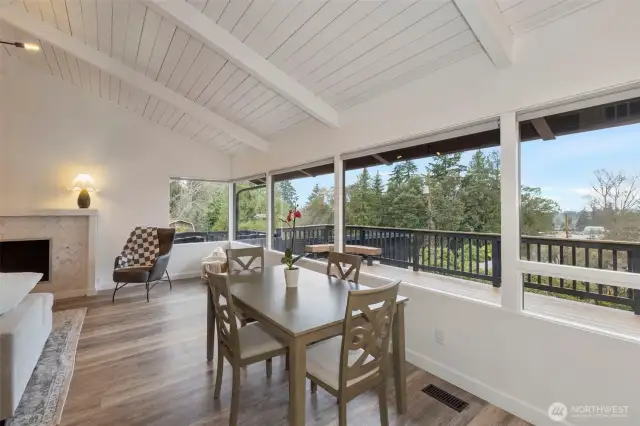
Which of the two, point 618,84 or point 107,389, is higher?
point 618,84

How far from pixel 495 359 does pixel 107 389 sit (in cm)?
281

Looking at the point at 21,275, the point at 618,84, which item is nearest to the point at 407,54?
the point at 618,84

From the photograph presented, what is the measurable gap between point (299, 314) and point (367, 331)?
1.27ft

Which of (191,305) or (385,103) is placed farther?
(191,305)

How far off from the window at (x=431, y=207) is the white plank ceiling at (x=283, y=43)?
2.26 feet

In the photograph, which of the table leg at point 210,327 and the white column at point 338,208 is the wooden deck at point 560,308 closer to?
the white column at point 338,208

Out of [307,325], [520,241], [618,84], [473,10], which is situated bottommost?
[307,325]

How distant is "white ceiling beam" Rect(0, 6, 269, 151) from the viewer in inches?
124

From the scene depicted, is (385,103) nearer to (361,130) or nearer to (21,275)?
(361,130)

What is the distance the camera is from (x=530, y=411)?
192 centimetres

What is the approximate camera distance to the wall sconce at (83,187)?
4668 mm

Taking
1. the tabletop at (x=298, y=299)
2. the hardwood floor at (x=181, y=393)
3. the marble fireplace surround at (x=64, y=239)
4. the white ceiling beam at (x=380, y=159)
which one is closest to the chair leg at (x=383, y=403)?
the hardwood floor at (x=181, y=393)

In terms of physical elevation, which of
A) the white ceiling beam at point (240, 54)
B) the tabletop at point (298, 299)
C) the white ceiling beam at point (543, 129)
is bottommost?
the tabletop at point (298, 299)

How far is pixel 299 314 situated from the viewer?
5.65ft
